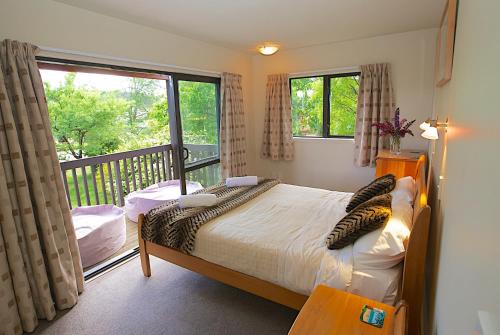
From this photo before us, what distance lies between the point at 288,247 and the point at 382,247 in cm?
58

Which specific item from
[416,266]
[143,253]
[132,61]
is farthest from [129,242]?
[416,266]

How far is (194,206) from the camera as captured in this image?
2.53 metres

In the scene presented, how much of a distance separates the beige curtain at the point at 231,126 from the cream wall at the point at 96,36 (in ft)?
1.19

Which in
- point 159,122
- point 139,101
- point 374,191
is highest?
point 139,101

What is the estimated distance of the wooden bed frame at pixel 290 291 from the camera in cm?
147

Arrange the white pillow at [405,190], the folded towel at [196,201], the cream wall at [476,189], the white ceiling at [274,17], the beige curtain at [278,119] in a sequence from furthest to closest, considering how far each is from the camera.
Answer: the beige curtain at [278,119], the folded towel at [196,201], the white ceiling at [274,17], the white pillow at [405,190], the cream wall at [476,189]

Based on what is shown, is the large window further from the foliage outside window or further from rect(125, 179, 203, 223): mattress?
the foliage outside window

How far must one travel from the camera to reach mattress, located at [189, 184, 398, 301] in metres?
1.61

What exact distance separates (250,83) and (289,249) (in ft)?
11.8

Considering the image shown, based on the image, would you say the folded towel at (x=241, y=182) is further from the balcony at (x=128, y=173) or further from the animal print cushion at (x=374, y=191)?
the animal print cushion at (x=374, y=191)

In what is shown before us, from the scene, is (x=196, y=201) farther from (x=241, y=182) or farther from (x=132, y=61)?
(x=132, y=61)

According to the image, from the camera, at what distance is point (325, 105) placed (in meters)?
4.32

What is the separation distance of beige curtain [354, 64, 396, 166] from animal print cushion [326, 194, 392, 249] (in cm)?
221

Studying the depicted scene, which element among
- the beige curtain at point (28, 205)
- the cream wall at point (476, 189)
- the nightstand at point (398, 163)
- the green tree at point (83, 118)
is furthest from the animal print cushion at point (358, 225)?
the green tree at point (83, 118)
